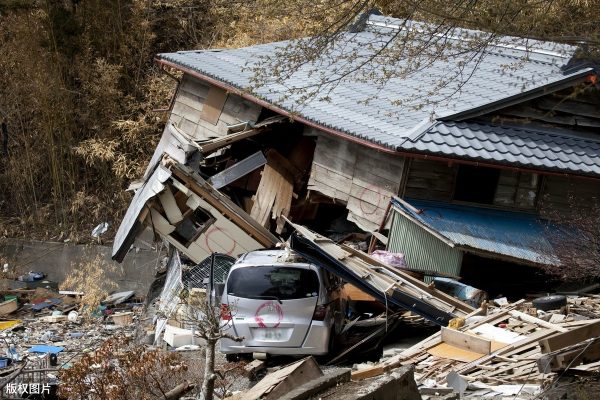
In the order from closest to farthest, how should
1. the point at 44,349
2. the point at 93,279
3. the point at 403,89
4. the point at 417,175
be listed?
the point at 417,175
the point at 44,349
the point at 403,89
the point at 93,279

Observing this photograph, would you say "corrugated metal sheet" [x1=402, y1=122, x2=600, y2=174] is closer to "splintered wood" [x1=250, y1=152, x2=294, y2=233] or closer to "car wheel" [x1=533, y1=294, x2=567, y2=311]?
"car wheel" [x1=533, y1=294, x2=567, y2=311]

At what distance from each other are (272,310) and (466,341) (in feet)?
9.13

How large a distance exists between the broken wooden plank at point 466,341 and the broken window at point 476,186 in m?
4.85

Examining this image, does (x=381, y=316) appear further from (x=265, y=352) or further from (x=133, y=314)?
(x=133, y=314)

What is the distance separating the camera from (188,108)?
22.8 metres

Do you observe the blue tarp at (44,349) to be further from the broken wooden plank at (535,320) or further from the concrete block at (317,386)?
the concrete block at (317,386)

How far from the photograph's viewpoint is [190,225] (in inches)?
693

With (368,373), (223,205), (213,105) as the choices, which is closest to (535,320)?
(368,373)

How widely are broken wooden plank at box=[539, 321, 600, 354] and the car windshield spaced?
4.54m

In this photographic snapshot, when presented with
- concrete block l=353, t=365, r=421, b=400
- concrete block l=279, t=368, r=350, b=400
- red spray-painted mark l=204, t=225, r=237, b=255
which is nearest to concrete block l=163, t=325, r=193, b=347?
red spray-painted mark l=204, t=225, r=237, b=255

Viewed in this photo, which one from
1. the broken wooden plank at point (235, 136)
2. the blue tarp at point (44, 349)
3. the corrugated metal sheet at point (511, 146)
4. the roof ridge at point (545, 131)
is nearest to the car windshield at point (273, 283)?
the corrugated metal sheet at point (511, 146)

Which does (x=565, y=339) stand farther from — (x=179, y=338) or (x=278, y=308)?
(x=179, y=338)

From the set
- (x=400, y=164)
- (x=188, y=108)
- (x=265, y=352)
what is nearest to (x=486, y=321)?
(x=265, y=352)

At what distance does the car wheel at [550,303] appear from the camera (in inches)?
558
